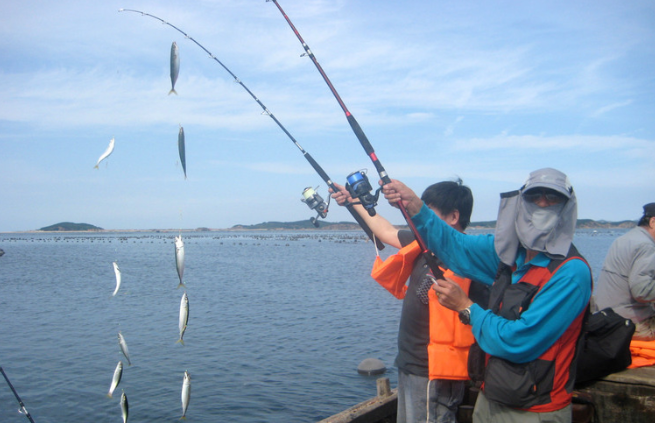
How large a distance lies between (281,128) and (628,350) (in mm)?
3470

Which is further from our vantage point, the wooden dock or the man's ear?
the wooden dock

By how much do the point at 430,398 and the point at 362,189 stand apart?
4.31 feet

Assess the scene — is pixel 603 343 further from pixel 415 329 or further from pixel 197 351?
pixel 197 351

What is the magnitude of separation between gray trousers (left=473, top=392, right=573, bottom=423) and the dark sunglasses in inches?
37.6

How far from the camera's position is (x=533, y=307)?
2289 mm

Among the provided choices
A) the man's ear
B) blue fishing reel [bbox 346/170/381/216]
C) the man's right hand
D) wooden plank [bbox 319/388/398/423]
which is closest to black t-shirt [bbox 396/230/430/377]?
the man's ear

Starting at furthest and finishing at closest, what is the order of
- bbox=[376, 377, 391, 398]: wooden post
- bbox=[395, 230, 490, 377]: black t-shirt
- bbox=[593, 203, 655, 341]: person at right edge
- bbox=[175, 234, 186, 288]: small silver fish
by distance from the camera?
bbox=[376, 377, 391, 398]: wooden post → bbox=[593, 203, 655, 341]: person at right edge → bbox=[175, 234, 186, 288]: small silver fish → bbox=[395, 230, 490, 377]: black t-shirt

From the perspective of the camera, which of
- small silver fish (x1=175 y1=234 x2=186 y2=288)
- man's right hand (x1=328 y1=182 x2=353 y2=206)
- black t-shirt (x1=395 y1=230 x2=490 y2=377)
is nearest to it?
black t-shirt (x1=395 y1=230 x2=490 y2=377)

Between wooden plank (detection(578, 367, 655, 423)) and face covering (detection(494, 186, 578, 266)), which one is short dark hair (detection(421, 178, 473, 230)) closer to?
face covering (detection(494, 186, 578, 266))

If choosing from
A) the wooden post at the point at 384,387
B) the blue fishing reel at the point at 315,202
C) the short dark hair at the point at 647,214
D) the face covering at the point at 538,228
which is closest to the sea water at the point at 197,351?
the wooden post at the point at 384,387

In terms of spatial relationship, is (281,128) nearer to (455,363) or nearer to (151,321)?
(455,363)

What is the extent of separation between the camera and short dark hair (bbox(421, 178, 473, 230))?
136 inches

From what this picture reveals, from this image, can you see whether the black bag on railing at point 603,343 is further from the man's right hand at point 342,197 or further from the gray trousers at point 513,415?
the man's right hand at point 342,197

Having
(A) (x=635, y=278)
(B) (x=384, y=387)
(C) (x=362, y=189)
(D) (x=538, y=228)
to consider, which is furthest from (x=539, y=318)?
(B) (x=384, y=387)
